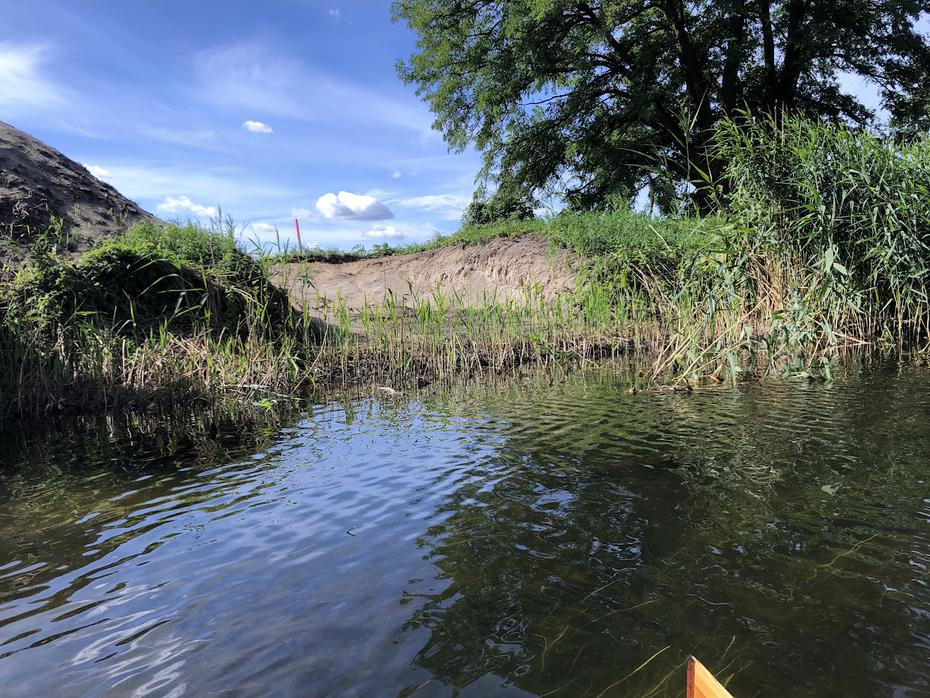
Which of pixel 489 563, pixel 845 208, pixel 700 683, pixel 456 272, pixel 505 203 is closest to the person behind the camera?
pixel 700 683

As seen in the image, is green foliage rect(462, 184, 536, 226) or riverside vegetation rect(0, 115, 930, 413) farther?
green foliage rect(462, 184, 536, 226)

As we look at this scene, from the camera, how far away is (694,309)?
7570 millimetres

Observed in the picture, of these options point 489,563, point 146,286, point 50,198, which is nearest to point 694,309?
point 489,563

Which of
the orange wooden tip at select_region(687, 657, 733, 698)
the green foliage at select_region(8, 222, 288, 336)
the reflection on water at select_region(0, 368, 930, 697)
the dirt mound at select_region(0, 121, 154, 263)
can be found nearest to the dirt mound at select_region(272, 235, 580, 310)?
the green foliage at select_region(8, 222, 288, 336)

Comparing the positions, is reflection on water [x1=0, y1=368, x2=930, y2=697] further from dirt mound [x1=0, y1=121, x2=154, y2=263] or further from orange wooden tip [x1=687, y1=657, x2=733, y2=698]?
dirt mound [x1=0, y1=121, x2=154, y2=263]

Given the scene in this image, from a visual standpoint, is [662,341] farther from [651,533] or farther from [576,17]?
[576,17]

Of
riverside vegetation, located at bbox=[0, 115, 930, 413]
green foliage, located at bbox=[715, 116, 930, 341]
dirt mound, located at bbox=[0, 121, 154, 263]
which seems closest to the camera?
riverside vegetation, located at bbox=[0, 115, 930, 413]

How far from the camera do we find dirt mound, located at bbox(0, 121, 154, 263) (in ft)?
34.1

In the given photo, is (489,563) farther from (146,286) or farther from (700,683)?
(146,286)

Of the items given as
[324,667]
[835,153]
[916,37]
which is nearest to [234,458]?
[324,667]

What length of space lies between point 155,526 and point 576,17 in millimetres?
18679

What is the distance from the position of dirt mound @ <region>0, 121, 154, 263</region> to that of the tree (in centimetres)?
1017

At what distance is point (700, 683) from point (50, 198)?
1342 cm

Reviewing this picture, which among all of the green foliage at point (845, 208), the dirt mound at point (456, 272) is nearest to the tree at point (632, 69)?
the dirt mound at point (456, 272)
